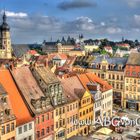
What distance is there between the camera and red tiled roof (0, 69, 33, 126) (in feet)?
203

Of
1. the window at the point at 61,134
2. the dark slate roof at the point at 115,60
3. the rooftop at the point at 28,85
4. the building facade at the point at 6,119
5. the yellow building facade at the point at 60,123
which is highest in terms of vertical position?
the dark slate roof at the point at 115,60

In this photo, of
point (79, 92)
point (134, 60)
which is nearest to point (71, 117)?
point (79, 92)

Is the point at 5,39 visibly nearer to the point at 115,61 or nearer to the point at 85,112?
the point at 115,61

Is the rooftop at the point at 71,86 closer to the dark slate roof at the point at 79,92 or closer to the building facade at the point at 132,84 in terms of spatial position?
the dark slate roof at the point at 79,92

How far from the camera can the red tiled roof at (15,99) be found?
203ft

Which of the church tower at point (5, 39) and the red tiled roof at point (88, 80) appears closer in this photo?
the red tiled roof at point (88, 80)

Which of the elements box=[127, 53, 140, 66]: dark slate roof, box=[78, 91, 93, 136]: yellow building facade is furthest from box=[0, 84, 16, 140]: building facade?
box=[127, 53, 140, 66]: dark slate roof

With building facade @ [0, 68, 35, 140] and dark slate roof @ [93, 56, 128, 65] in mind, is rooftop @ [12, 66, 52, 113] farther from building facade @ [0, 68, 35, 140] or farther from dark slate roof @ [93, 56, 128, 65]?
dark slate roof @ [93, 56, 128, 65]

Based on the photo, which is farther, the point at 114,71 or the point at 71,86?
the point at 114,71

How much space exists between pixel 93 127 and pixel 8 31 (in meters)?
129

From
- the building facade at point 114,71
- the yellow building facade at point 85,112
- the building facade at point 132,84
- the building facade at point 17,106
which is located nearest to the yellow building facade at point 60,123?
the yellow building facade at point 85,112

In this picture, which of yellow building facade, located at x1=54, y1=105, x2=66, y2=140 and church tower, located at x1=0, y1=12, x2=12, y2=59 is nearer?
yellow building facade, located at x1=54, y1=105, x2=66, y2=140

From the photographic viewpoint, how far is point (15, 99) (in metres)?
63.9

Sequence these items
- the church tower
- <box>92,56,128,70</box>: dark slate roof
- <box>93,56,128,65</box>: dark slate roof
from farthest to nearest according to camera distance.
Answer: the church tower
<box>93,56,128,65</box>: dark slate roof
<box>92,56,128,70</box>: dark slate roof
